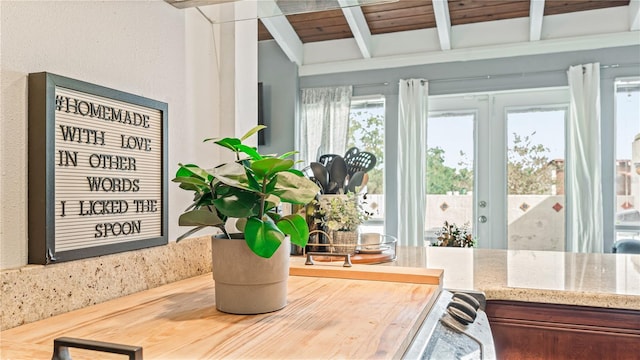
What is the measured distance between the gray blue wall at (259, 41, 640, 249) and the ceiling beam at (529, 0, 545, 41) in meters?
0.20

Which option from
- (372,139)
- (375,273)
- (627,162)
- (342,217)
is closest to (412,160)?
(372,139)

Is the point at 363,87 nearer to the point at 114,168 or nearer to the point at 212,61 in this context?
the point at 212,61

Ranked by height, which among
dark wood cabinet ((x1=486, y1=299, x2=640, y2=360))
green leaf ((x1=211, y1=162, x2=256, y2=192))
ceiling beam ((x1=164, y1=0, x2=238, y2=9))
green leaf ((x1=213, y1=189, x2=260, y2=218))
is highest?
ceiling beam ((x1=164, y1=0, x2=238, y2=9))

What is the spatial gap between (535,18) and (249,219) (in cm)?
369

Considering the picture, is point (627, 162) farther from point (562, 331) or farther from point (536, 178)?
point (562, 331)

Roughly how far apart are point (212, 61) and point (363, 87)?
11.0 ft

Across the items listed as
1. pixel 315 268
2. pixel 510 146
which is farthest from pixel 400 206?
pixel 315 268

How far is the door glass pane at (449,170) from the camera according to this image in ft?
14.0

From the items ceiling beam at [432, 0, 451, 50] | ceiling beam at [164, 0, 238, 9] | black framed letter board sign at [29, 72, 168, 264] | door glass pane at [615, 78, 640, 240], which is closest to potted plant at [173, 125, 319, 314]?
black framed letter board sign at [29, 72, 168, 264]

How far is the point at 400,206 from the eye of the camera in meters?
4.27

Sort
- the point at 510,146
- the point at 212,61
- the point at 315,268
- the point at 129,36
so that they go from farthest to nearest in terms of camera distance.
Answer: the point at 510,146 → the point at 212,61 → the point at 315,268 → the point at 129,36

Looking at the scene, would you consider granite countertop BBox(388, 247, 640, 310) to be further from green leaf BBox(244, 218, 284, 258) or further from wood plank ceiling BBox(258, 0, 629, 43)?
wood plank ceiling BBox(258, 0, 629, 43)

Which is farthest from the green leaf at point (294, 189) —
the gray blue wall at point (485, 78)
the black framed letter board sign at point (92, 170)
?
the gray blue wall at point (485, 78)

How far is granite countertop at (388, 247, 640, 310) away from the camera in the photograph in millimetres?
1103
